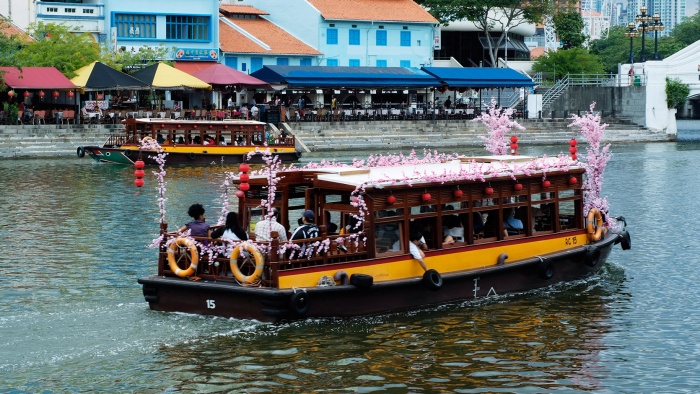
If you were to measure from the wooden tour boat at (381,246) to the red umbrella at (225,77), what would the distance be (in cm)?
3512

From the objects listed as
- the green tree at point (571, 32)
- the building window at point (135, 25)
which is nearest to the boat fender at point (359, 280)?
the building window at point (135, 25)

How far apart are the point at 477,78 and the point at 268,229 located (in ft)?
158

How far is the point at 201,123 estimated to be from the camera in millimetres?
46969

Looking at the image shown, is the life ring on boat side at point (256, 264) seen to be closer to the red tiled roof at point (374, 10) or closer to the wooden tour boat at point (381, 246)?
the wooden tour boat at point (381, 246)

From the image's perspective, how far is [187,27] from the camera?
205 feet

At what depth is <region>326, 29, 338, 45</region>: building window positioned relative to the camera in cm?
6943

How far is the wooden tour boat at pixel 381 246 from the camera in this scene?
678 inches

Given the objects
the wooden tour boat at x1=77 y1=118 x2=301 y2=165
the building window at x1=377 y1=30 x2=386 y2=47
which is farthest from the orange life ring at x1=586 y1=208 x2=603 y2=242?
the building window at x1=377 y1=30 x2=386 y2=47

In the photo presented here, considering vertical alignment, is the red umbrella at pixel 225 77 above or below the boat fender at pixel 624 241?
above

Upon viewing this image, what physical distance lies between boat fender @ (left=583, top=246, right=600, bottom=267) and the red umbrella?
35.6 metres

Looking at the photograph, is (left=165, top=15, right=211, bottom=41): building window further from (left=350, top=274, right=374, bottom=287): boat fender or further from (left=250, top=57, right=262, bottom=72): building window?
(left=350, top=274, right=374, bottom=287): boat fender

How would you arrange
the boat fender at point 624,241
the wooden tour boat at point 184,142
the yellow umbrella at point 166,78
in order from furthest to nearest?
the yellow umbrella at point 166,78
the wooden tour boat at point 184,142
the boat fender at point 624,241

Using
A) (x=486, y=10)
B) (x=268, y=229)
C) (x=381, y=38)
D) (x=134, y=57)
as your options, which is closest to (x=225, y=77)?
(x=134, y=57)

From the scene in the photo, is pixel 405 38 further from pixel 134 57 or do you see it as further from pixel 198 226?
pixel 198 226
